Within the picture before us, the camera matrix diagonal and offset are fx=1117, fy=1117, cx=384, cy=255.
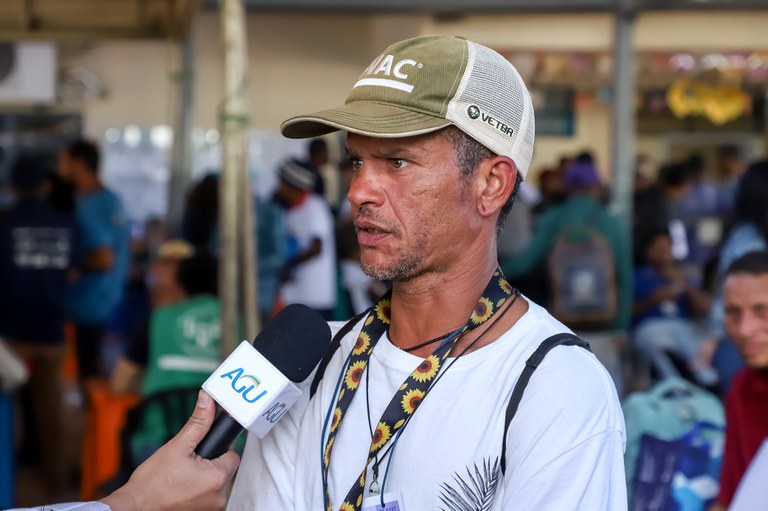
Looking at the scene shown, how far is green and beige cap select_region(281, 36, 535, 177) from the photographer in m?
1.80

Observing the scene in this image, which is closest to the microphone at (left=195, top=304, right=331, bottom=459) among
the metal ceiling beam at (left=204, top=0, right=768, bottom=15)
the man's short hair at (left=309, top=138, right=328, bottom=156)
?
the metal ceiling beam at (left=204, top=0, right=768, bottom=15)

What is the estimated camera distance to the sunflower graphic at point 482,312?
1880mm

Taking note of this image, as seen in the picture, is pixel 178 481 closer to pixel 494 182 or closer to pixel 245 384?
pixel 245 384

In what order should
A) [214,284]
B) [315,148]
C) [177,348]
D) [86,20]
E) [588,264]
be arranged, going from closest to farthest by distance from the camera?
1. [177,348]
2. [214,284]
3. [588,264]
4. [86,20]
5. [315,148]

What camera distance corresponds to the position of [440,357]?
72.4 inches

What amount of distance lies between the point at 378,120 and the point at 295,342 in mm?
409

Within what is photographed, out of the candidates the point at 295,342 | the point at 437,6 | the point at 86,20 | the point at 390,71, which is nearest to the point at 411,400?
the point at 295,342

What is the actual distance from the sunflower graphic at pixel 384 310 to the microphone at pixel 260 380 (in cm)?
14

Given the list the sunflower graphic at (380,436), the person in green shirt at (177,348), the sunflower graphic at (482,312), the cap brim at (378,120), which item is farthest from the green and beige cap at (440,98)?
the person in green shirt at (177,348)

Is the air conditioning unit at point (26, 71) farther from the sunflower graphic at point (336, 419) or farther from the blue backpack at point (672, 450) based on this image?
the sunflower graphic at point (336, 419)

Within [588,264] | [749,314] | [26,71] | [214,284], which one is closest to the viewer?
[749,314]

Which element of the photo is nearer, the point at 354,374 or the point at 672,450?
the point at 354,374

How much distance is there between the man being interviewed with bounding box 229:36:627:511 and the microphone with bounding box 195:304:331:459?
0.27 feet

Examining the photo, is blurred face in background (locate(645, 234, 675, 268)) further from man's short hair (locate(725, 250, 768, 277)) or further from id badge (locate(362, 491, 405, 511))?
id badge (locate(362, 491, 405, 511))
